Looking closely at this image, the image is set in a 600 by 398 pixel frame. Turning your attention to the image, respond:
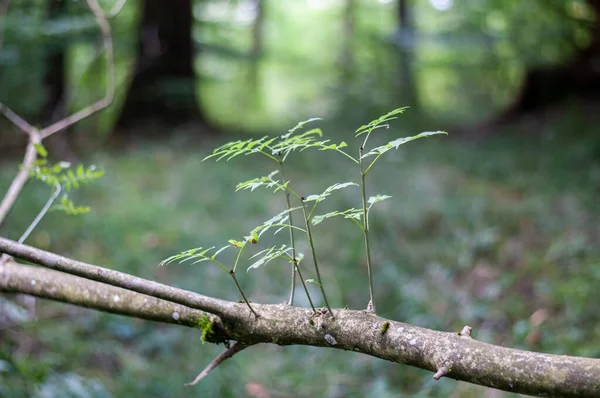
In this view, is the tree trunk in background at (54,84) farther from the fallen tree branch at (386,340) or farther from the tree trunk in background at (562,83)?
Result: the fallen tree branch at (386,340)

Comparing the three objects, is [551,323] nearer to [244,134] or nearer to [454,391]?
[454,391]

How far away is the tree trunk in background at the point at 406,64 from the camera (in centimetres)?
809

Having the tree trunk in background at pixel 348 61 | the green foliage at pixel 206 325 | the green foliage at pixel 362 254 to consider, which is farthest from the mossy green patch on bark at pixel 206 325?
the tree trunk in background at pixel 348 61

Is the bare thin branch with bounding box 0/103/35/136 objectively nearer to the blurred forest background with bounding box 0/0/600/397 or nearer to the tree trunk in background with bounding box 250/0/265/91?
the blurred forest background with bounding box 0/0/600/397

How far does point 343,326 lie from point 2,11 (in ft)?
17.3

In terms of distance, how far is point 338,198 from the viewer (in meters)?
5.00

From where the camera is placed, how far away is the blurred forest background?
3.17 metres

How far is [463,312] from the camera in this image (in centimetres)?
347

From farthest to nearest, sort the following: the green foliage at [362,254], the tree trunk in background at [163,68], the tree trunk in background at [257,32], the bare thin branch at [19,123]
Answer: the tree trunk in background at [257,32], the tree trunk in background at [163,68], the green foliage at [362,254], the bare thin branch at [19,123]

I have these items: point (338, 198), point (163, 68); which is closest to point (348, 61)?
point (163, 68)

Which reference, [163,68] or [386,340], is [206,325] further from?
[163,68]

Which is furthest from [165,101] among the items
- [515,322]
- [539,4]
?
[515,322]

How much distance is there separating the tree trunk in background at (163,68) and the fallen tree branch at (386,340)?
6398mm

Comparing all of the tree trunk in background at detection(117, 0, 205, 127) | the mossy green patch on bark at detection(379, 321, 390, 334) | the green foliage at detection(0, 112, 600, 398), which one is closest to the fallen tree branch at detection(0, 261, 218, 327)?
the mossy green patch on bark at detection(379, 321, 390, 334)
